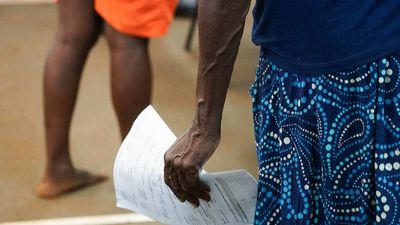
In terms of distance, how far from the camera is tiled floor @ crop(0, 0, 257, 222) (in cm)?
279

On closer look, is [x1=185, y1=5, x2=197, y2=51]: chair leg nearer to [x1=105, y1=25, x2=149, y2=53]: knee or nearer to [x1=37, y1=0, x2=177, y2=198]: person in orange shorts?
[x1=37, y1=0, x2=177, y2=198]: person in orange shorts

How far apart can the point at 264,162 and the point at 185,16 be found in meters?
3.67

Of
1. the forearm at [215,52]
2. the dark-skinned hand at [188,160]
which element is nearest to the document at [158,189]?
the dark-skinned hand at [188,160]

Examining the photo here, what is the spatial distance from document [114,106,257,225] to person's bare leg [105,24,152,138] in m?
0.96

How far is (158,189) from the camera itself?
1556 mm

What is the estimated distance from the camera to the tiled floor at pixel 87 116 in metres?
2.79

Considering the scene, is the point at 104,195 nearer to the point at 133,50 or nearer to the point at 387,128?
the point at 133,50

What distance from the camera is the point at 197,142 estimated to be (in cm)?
141

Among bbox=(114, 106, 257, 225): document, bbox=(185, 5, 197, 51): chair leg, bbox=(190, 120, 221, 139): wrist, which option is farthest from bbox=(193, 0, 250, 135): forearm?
bbox=(185, 5, 197, 51): chair leg

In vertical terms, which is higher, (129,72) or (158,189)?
(158,189)

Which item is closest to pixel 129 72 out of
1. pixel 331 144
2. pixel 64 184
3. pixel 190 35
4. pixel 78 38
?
pixel 78 38

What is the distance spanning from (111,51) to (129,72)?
0.10 m

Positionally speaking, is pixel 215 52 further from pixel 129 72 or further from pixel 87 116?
pixel 87 116

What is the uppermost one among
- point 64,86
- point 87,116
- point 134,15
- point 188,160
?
point 188,160
